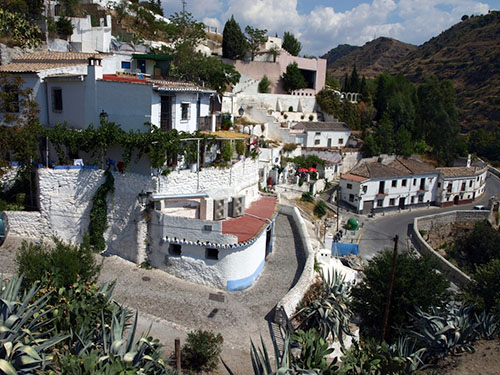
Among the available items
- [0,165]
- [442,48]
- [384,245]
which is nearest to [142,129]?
[0,165]

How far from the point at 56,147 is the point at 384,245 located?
87.3 ft

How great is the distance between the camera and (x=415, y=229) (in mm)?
37031

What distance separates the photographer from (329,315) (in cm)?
1345

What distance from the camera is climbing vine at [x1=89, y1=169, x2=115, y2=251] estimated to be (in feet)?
58.6

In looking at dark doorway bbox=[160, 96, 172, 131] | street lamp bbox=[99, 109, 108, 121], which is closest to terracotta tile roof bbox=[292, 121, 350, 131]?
dark doorway bbox=[160, 96, 172, 131]

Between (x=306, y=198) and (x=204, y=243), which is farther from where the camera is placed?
(x=306, y=198)

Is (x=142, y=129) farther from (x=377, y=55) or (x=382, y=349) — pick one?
(x=377, y=55)

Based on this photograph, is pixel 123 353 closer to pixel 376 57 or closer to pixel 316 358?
pixel 316 358

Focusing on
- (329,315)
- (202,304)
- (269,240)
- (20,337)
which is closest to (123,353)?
(20,337)

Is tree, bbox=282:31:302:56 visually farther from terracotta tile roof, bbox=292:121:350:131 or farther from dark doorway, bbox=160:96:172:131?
dark doorway, bbox=160:96:172:131

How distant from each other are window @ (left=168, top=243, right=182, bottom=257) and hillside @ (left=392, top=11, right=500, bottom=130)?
85699 millimetres

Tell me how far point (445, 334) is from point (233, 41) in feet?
146

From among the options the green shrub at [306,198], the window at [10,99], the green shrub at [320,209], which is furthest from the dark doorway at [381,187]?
the window at [10,99]

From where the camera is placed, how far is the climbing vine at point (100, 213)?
17.9 metres
